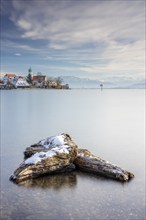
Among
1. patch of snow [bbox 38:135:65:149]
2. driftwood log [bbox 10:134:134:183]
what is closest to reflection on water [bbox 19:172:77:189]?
driftwood log [bbox 10:134:134:183]

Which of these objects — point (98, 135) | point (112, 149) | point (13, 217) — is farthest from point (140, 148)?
point (13, 217)

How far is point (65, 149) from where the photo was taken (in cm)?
2142

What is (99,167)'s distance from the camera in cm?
2045

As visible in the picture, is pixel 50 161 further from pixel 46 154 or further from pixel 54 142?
pixel 54 142

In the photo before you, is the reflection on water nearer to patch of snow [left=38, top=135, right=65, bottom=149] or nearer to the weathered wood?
the weathered wood

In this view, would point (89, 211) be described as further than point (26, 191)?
No

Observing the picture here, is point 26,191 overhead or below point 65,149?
below

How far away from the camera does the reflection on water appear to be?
18.0 m

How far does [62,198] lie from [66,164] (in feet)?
15.5

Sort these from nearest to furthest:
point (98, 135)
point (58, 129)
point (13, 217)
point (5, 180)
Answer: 1. point (13, 217)
2. point (5, 180)
3. point (98, 135)
4. point (58, 129)

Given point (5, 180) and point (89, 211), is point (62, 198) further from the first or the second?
point (5, 180)

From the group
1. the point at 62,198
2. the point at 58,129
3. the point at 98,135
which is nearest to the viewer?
the point at 62,198

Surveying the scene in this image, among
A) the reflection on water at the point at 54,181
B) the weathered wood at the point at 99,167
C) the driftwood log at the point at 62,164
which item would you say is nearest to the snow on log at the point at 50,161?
the driftwood log at the point at 62,164

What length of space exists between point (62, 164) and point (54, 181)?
75.0 inches
